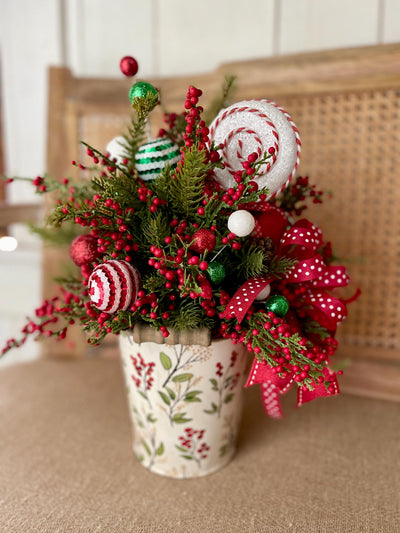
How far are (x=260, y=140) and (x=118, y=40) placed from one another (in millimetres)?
651

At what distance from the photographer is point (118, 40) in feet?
3.20

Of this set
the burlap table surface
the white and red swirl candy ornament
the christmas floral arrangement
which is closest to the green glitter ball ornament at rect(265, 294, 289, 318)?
the christmas floral arrangement

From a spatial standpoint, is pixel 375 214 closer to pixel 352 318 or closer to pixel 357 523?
pixel 352 318

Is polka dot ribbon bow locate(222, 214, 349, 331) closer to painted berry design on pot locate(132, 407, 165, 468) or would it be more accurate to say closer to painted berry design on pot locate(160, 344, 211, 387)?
painted berry design on pot locate(160, 344, 211, 387)

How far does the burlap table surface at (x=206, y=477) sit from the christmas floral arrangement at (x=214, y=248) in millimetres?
127

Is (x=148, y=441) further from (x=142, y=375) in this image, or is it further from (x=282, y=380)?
(x=282, y=380)

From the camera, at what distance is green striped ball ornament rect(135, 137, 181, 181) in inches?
20.2

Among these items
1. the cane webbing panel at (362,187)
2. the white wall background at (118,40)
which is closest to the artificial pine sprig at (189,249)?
the cane webbing panel at (362,187)

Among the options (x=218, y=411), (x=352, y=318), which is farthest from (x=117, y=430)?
(x=352, y=318)

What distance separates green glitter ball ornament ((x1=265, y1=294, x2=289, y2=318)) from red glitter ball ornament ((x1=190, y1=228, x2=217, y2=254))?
90mm

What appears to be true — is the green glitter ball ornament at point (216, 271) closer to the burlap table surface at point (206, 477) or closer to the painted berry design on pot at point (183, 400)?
the painted berry design on pot at point (183, 400)

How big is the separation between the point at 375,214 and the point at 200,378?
42 cm

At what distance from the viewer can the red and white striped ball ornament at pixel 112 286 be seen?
457mm

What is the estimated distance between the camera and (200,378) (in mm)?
528
